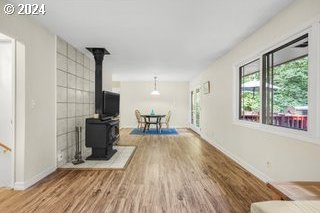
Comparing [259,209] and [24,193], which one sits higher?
[259,209]

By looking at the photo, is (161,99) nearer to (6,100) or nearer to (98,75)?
(98,75)

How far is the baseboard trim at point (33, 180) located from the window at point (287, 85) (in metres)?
3.64

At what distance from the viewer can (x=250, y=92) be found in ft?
12.9

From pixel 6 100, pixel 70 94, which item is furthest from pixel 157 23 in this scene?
pixel 6 100

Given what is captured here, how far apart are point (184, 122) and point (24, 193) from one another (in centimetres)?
837

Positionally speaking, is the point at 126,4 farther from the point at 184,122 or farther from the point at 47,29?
the point at 184,122

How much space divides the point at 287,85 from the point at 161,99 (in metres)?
7.87

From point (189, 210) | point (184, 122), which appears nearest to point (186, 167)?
point (189, 210)

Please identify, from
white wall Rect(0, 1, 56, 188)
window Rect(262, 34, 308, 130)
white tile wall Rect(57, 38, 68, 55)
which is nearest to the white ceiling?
white tile wall Rect(57, 38, 68, 55)

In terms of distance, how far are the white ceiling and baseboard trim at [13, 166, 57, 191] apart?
231 centimetres

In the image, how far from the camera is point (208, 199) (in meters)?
2.47

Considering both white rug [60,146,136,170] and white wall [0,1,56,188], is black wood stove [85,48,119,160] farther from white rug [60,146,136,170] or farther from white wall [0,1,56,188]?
white wall [0,1,56,188]

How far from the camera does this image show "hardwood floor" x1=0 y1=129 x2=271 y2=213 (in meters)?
2.27

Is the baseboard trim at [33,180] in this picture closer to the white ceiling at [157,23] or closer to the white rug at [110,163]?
the white rug at [110,163]
